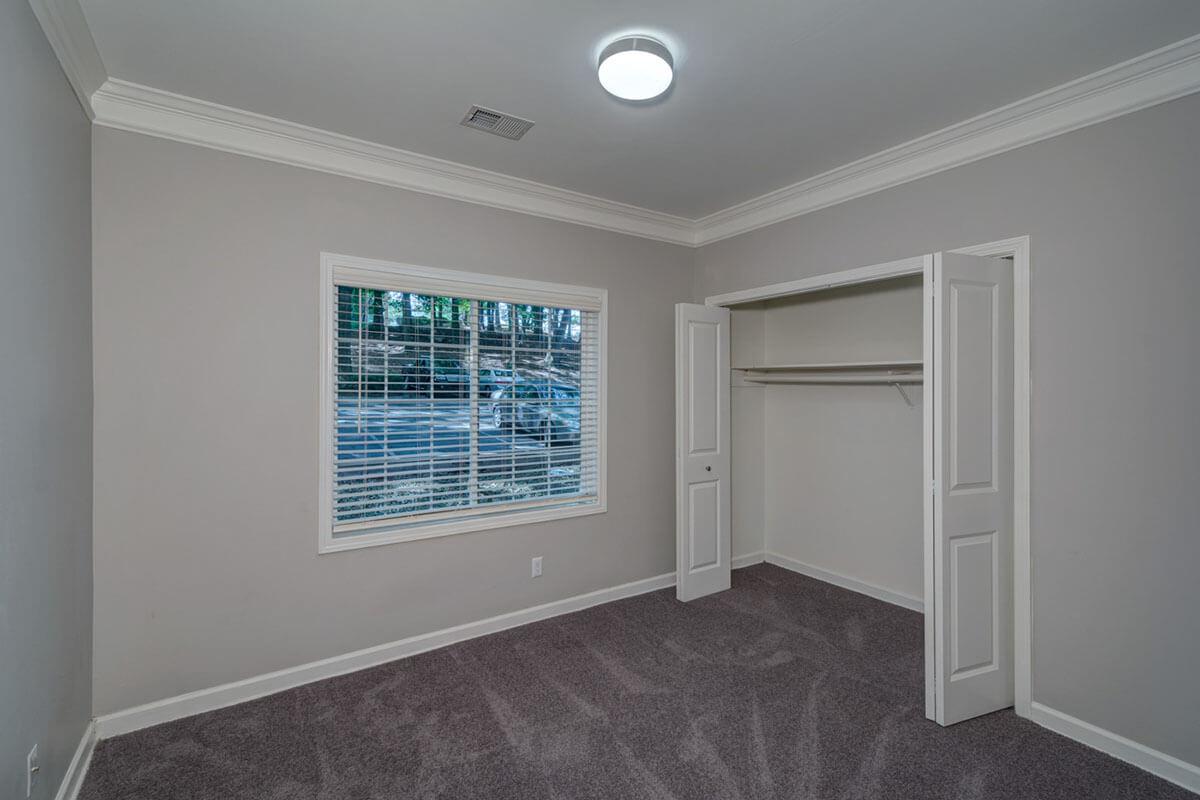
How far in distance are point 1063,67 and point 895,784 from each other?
9.73 feet

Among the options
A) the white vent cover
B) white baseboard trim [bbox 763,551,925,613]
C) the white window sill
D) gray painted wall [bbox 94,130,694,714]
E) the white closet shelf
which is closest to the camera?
gray painted wall [bbox 94,130,694,714]

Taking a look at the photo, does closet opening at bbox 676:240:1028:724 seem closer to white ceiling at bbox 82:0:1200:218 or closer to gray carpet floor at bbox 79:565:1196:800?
gray carpet floor at bbox 79:565:1196:800

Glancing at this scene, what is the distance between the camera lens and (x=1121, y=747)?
2.32 metres

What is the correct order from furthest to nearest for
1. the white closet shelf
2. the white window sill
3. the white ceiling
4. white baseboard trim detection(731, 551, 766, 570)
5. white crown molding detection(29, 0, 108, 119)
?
white baseboard trim detection(731, 551, 766, 570)
the white closet shelf
the white window sill
the white ceiling
white crown molding detection(29, 0, 108, 119)

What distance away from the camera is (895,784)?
7.07 ft

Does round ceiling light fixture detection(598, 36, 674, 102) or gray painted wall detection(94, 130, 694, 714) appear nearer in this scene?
round ceiling light fixture detection(598, 36, 674, 102)

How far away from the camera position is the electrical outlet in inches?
67.1

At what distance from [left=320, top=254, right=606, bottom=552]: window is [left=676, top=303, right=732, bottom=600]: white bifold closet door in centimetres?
58

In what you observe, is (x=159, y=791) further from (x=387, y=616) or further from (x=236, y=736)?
(x=387, y=616)

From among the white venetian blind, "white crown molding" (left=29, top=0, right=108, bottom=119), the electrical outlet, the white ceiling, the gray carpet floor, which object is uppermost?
the white ceiling

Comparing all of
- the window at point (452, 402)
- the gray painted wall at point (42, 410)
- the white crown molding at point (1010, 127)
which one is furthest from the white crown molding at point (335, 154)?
the white crown molding at point (1010, 127)

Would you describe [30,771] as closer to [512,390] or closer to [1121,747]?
[512,390]

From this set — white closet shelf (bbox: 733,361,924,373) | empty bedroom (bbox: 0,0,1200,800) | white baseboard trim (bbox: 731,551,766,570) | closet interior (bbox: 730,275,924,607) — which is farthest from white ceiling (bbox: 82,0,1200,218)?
white baseboard trim (bbox: 731,551,766,570)

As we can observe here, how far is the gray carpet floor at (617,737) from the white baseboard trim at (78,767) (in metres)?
0.04
